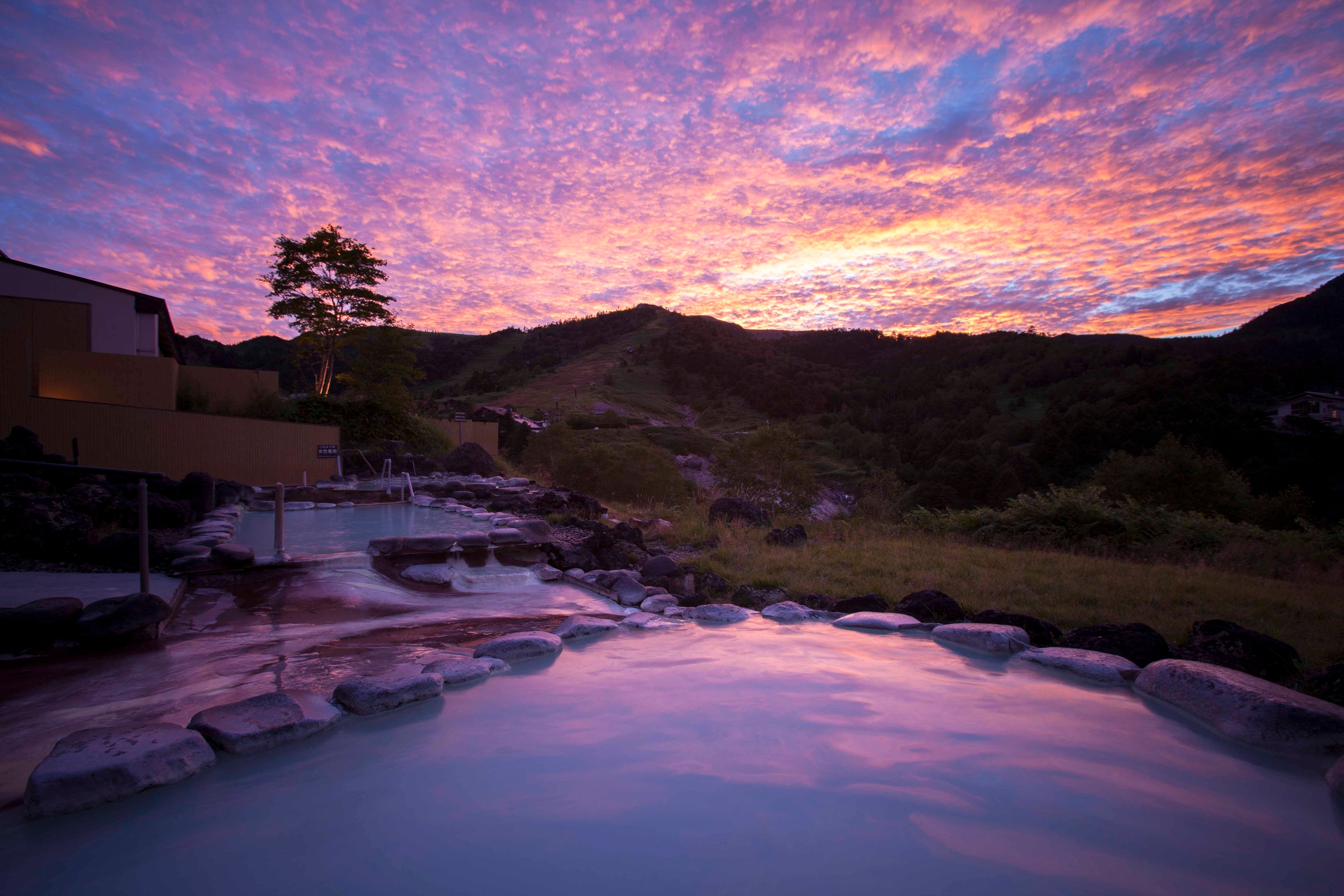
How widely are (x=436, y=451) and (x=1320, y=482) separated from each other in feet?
119

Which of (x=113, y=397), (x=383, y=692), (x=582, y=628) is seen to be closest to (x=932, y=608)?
(x=582, y=628)

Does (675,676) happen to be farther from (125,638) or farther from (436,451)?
(436,451)

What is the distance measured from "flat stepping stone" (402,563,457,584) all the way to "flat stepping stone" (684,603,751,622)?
2.61 metres

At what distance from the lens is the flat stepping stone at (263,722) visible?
2.53 m

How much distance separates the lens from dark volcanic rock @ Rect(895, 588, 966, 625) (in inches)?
190

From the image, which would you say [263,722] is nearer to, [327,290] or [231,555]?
[231,555]

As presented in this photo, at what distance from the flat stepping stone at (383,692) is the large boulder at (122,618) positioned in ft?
5.11

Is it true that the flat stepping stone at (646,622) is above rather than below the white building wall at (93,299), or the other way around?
below

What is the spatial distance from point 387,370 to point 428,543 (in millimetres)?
13932

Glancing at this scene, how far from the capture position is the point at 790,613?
5023mm

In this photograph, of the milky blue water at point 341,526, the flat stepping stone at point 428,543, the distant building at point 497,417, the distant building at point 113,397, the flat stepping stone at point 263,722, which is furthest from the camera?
the distant building at point 497,417

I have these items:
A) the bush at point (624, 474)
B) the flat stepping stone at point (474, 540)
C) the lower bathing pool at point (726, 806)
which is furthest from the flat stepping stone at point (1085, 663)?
the bush at point (624, 474)

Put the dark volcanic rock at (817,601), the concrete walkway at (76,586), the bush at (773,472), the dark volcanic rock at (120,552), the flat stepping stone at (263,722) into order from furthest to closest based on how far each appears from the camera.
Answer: the bush at (773,472) → the dark volcanic rock at (817,601) → the dark volcanic rock at (120,552) → the concrete walkway at (76,586) → the flat stepping stone at (263,722)

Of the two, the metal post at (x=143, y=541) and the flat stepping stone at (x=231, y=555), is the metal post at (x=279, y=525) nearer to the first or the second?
the flat stepping stone at (x=231, y=555)
